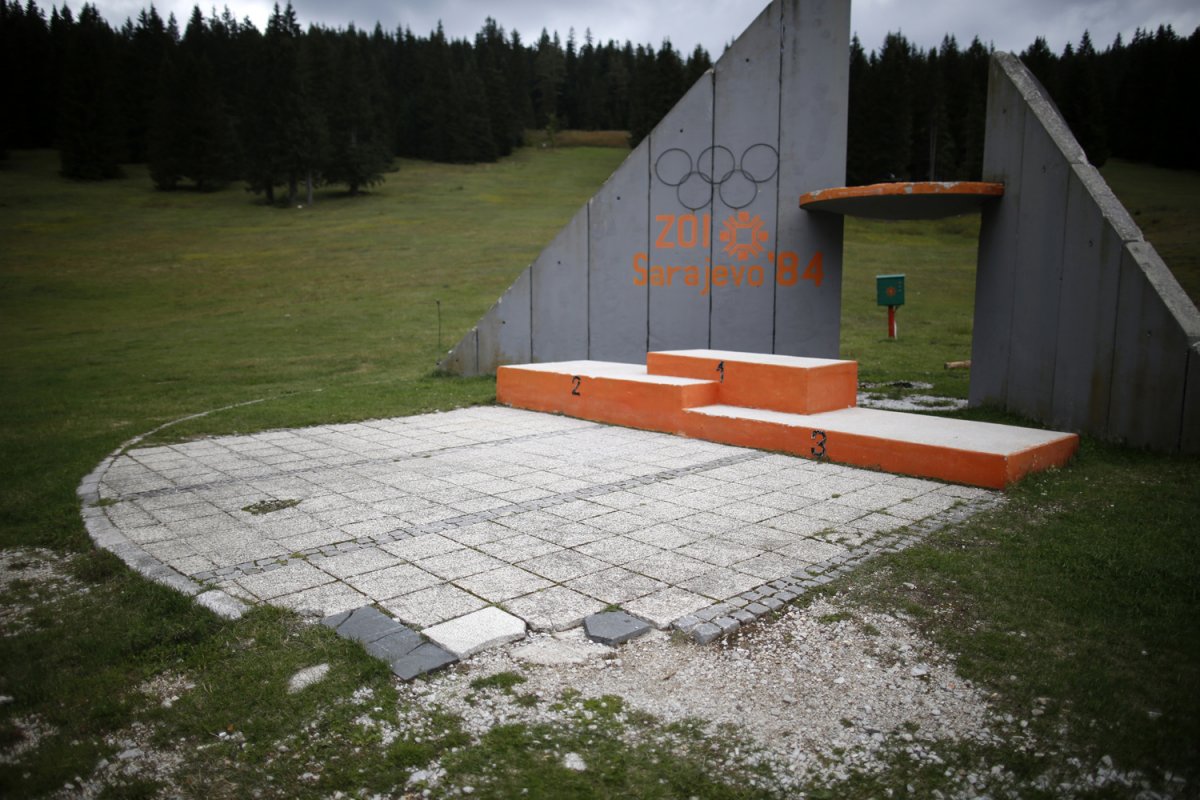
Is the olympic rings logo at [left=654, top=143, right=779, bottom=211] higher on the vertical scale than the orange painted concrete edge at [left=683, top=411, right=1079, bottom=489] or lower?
higher

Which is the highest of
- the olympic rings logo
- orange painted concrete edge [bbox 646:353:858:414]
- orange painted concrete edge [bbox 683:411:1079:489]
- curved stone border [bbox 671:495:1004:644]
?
the olympic rings logo

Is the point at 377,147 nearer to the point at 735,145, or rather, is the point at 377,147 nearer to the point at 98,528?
the point at 735,145

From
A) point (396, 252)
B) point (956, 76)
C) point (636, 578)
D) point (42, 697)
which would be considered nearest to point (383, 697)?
point (42, 697)

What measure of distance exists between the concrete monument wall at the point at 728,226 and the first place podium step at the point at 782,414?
1.16 meters

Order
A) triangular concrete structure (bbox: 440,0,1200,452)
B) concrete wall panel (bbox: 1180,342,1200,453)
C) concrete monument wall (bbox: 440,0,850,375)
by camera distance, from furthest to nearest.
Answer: concrete monument wall (bbox: 440,0,850,375) → triangular concrete structure (bbox: 440,0,1200,452) → concrete wall panel (bbox: 1180,342,1200,453)

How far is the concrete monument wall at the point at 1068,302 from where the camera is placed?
6.11 metres

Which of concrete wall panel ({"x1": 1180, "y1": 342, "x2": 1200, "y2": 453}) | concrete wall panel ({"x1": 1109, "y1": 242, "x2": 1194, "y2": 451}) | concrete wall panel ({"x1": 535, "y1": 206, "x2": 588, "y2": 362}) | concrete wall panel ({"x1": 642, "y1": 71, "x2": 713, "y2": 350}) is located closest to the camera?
concrete wall panel ({"x1": 1180, "y1": 342, "x2": 1200, "y2": 453})

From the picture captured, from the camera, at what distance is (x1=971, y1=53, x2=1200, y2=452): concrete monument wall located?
20.0ft

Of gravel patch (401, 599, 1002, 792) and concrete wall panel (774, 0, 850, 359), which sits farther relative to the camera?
concrete wall panel (774, 0, 850, 359)

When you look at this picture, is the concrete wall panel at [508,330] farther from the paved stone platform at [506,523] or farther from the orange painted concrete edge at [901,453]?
the orange painted concrete edge at [901,453]

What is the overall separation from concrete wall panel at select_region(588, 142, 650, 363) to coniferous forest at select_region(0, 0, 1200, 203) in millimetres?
30988

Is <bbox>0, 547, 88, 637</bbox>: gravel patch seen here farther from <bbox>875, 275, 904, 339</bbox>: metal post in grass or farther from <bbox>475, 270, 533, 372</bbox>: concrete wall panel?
<bbox>875, 275, 904, 339</bbox>: metal post in grass

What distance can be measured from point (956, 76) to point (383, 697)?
61.7 m

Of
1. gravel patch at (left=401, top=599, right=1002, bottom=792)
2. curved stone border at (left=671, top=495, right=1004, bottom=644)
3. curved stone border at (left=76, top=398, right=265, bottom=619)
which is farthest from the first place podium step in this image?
curved stone border at (left=76, top=398, right=265, bottom=619)
